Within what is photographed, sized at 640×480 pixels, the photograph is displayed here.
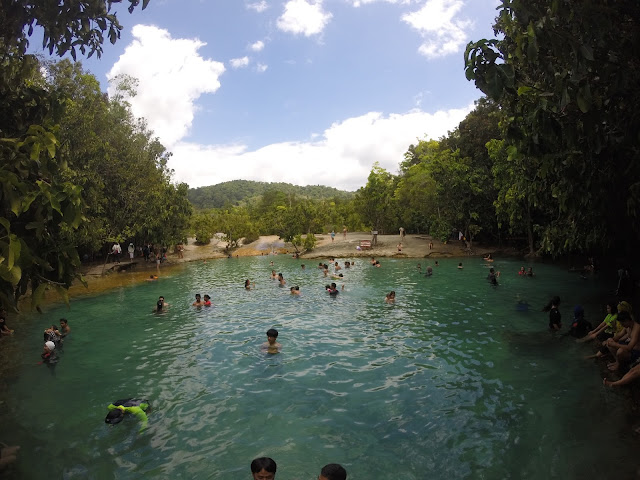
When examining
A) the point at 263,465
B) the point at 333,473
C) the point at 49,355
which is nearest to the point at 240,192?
the point at 49,355

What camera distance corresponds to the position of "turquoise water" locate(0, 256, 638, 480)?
704cm

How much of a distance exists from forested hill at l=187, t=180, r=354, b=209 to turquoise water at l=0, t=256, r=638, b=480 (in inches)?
5139

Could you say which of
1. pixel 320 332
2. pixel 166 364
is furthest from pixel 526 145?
pixel 166 364

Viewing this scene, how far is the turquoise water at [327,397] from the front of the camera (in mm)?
7036

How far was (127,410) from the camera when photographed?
8.74 meters

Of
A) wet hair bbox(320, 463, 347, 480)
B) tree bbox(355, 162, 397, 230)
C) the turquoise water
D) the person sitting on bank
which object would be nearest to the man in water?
wet hair bbox(320, 463, 347, 480)

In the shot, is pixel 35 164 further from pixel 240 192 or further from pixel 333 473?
pixel 240 192

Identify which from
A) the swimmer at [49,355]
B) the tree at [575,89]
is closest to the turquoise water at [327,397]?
the swimmer at [49,355]

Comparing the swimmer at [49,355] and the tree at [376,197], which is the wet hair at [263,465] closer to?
the swimmer at [49,355]

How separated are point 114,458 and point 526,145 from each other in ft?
31.1

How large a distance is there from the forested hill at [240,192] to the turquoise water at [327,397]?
428 ft

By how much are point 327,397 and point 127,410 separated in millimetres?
4613

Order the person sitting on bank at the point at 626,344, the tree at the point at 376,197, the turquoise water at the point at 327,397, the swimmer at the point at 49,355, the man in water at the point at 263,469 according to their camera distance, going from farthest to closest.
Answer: the tree at the point at 376,197 < the swimmer at the point at 49,355 < the person sitting on bank at the point at 626,344 < the turquoise water at the point at 327,397 < the man in water at the point at 263,469

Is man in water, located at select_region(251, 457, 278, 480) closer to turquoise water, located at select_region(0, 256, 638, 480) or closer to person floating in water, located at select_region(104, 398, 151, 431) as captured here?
turquoise water, located at select_region(0, 256, 638, 480)
